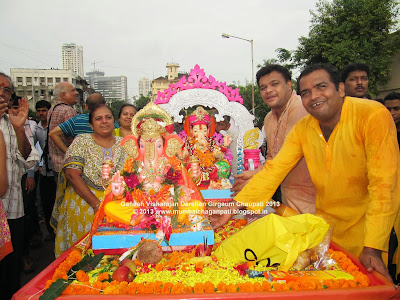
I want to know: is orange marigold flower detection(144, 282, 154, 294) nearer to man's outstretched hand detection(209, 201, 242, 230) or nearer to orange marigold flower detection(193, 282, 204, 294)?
orange marigold flower detection(193, 282, 204, 294)

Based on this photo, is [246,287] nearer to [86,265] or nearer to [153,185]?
[86,265]

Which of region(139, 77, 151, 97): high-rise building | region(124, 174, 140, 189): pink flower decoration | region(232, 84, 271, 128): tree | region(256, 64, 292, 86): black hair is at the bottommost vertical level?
region(124, 174, 140, 189): pink flower decoration

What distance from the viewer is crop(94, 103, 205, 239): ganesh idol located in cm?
260

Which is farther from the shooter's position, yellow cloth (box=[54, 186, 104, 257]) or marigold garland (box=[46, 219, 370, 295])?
yellow cloth (box=[54, 186, 104, 257])

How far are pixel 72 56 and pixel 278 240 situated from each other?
87.0 metres

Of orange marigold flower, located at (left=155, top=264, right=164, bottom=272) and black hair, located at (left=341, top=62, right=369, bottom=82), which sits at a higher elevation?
black hair, located at (left=341, top=62, right=369, bottom=82)

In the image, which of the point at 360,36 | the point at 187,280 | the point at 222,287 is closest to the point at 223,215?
the point at 187,280

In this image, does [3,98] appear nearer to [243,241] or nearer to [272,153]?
[243,241]

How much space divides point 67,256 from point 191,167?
5.72 feet

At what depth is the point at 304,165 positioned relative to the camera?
3.04m

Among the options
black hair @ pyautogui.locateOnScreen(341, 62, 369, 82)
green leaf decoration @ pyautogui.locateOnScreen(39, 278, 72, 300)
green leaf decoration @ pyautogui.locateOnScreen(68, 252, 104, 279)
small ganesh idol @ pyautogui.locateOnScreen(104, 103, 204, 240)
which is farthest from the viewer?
black hair @ pyautogui.locateOnScreen(341, 62, 369, 82)

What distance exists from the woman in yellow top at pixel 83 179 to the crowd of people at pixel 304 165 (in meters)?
0.01

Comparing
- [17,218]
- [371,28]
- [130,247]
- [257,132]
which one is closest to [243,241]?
[130,247]

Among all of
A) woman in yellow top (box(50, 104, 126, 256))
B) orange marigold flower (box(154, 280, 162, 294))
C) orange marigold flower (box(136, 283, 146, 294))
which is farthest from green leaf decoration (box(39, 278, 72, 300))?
woman in yellow top (box(50, 104, 126, 256))
